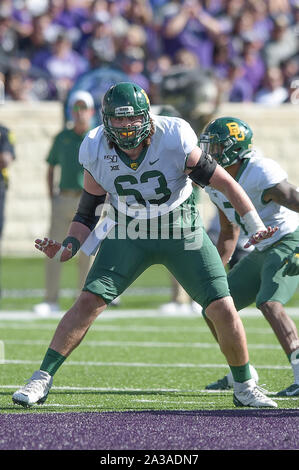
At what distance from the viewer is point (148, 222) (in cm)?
537

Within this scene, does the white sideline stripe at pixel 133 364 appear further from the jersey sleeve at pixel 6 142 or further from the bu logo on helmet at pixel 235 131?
the jersey sleeve at pixel 6 142

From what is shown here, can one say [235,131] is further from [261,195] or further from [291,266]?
[291,266]

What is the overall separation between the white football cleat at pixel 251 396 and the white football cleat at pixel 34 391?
0.99 meters

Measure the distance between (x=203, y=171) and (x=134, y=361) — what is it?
101 inches

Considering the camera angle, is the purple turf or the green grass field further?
the green grass field

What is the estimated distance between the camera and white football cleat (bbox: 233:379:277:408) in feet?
17.5

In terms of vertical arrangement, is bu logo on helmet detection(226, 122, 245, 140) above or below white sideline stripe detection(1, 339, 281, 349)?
above

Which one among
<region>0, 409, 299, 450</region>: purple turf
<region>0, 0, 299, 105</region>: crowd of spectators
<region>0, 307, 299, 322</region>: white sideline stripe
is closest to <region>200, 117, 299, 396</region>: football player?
<region>0, 409, 299, 450</region>: purple turf

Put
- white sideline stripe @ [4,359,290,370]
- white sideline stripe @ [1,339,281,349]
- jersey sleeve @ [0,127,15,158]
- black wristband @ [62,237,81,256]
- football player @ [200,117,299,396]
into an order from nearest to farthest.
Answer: black wristband @ [62,237,81,256]
football player @ [200,117,299,396]
white sideline stripe @ [4,359,290,370]
white sideline stripe @ [1,339,281,349]
jersey sleeve @ [0,127,15,158]

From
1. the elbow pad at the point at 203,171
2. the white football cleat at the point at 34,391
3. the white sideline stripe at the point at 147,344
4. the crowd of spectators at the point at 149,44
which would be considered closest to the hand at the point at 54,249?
the white football cleat at the point at 34,391

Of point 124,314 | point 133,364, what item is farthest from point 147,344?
point 124,314

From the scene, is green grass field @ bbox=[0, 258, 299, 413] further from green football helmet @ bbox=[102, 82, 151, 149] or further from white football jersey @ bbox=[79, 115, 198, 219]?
green football helmet @ bbox=[102, 82, 151, 149]

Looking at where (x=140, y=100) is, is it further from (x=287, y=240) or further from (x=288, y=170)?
(x=288, y=170)

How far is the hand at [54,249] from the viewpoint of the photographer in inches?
209
